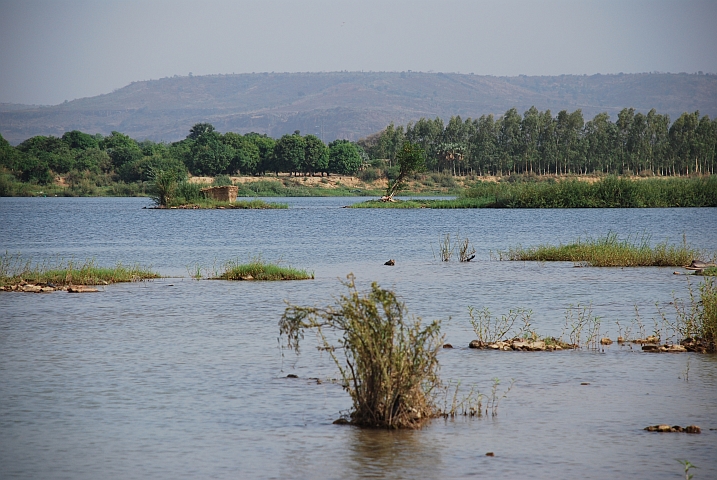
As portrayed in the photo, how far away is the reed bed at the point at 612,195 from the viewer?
89.9m

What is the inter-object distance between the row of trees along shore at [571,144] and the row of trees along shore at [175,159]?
52.4ft

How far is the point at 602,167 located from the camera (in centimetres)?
16088

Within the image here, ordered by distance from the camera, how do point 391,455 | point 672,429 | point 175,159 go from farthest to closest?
point 175,159 < point 672,429 < point 391,455

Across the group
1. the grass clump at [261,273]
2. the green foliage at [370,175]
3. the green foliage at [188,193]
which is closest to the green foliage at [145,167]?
the green foliage at [370,175]

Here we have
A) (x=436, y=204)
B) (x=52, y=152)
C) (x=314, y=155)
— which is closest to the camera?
(x=436, y=204)

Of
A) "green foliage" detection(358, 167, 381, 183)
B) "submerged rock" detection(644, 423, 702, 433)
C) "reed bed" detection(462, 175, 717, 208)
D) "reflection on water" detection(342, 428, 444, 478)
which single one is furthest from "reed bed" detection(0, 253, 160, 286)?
"green foliage" detection(358, 167, 381, 183)

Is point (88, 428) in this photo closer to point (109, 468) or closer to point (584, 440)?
point (109, 468)

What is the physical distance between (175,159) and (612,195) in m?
88.4

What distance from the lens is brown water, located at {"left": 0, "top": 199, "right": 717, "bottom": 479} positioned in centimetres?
1044

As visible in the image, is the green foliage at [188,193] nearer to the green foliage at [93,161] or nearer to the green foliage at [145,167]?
the green foliage at [145,167]

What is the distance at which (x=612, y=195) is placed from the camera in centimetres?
9006

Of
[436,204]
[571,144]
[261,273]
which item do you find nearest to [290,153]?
[571,144]

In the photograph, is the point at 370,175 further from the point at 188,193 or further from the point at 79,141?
the point at 188,193

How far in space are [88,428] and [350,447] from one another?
3.85 metres
